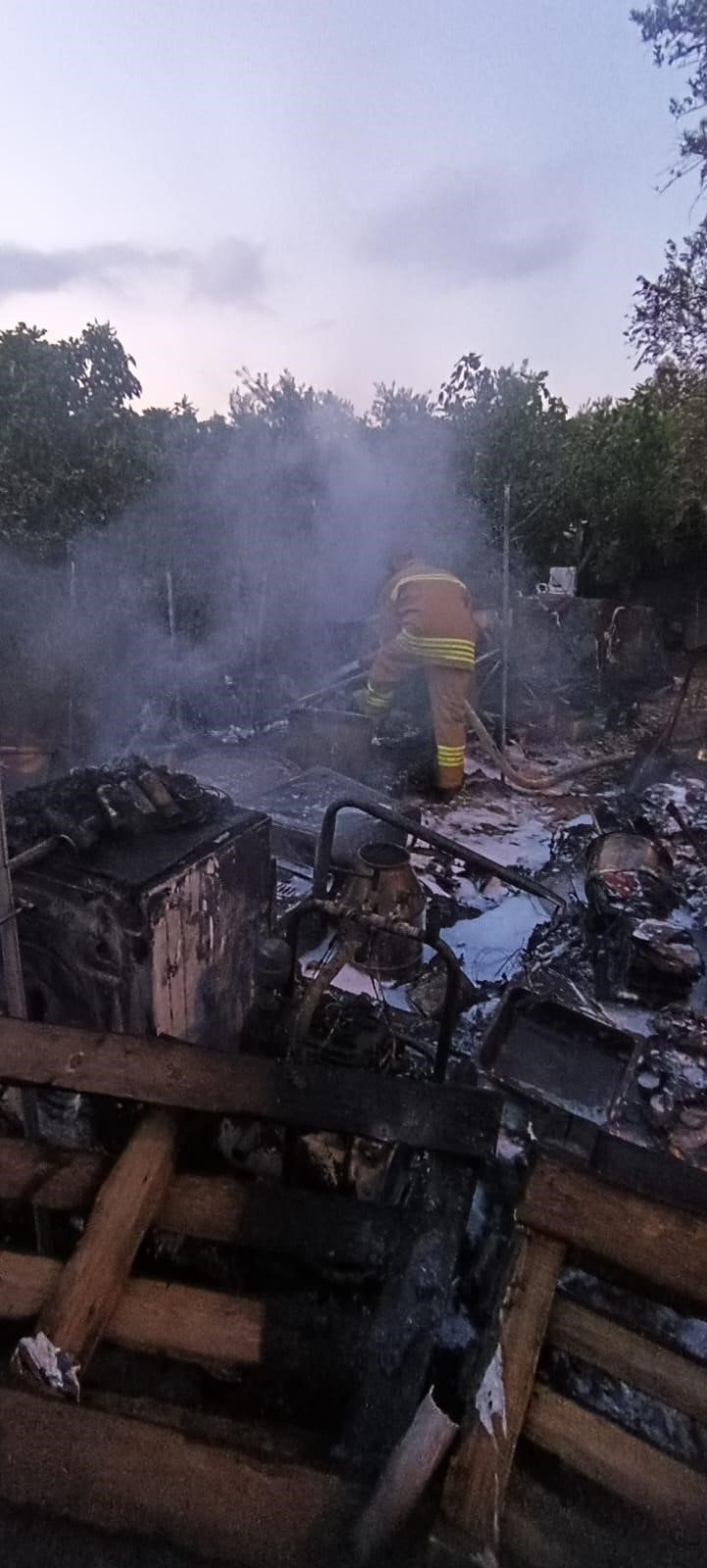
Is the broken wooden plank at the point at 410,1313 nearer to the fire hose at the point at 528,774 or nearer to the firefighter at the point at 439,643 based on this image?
the firefighter at the point at 439,643

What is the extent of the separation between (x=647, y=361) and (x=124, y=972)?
1171 cm

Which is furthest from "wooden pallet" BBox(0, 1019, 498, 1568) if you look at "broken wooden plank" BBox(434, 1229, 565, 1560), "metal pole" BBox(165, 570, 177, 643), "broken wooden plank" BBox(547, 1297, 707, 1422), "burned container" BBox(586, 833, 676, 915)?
"metal pole" BBox(165, 570, 177, 643)

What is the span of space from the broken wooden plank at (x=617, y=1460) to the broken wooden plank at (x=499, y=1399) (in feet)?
0.15

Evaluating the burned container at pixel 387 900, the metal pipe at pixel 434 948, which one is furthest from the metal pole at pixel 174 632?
the metal pipe at pixel 434 948

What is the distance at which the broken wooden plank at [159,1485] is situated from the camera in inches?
44.8

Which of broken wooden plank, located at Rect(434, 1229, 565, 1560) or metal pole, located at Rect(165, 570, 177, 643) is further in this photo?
metal pole, located at Rect(165, 570, 177, 643)

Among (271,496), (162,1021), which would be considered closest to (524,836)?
(162,1021)

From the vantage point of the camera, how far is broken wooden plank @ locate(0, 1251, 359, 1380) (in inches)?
56.6

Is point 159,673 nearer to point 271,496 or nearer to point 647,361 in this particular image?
point 271,496

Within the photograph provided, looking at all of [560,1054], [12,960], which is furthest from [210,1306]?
[560,1054]

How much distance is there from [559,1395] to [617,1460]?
0.39 feet

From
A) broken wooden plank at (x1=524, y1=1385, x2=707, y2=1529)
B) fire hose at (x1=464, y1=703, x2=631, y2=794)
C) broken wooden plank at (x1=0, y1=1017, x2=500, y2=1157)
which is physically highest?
broken wooden plank at (x1=0, y1=1017, x2=500, y2=1157)

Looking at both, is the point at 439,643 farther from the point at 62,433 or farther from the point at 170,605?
the point at 62,433

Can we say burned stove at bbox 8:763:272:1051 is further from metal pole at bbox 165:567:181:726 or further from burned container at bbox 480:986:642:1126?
metal pole at bbox 165:567:181:726
